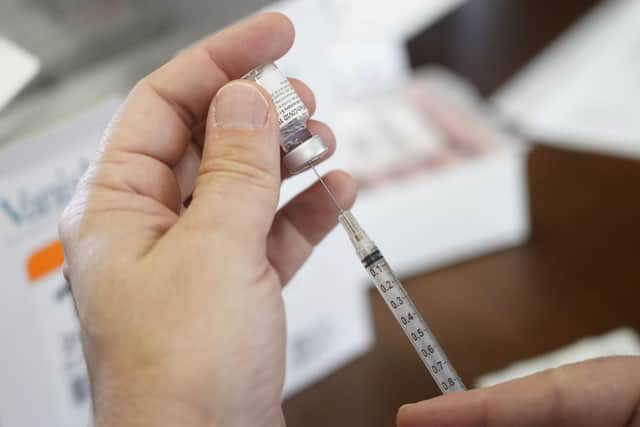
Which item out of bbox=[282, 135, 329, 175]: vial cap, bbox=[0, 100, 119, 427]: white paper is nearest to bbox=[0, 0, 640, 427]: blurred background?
bbox=[0, 100, 119, 427]: white paper

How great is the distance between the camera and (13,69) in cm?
55

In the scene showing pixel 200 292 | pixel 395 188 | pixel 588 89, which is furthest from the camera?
pixel 588 89

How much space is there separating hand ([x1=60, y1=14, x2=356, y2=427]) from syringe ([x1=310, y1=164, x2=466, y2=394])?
0.07 m

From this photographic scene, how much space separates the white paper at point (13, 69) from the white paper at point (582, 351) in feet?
1.50

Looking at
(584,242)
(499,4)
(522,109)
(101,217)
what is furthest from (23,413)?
(499,4)

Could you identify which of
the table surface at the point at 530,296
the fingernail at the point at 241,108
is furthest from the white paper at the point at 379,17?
the fingernail at the point at 241,108

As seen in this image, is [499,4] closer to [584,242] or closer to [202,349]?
[584,242]

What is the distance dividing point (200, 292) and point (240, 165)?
3.1 inches

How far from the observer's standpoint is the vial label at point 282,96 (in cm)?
44

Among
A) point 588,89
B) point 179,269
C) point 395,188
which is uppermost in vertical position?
point 179,269

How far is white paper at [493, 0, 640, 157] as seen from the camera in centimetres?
93

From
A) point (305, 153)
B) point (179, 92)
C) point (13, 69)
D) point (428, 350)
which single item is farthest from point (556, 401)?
point (13, 69)

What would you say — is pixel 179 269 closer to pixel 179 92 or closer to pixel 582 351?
pixel 179 92

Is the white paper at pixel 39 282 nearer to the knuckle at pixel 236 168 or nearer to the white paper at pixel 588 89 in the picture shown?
the knuckle at pixel 236 168
